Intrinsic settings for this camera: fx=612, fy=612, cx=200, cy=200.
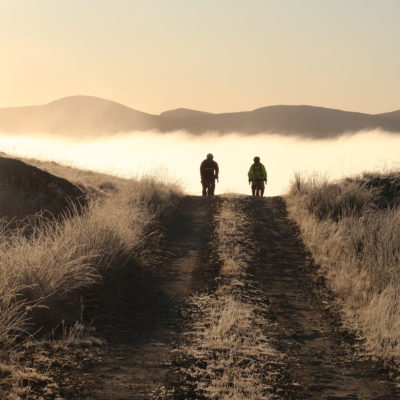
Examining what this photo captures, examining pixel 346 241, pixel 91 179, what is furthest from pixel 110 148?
pixel 346 241

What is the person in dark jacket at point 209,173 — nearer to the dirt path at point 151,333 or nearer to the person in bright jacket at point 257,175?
the person in bright jacket at point 257,175

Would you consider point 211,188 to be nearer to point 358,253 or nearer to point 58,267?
point 358,253

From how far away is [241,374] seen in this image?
682 cm

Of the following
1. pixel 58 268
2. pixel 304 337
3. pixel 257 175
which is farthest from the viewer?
pixel 257 175

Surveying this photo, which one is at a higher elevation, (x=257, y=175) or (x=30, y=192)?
(x=257, y=175)

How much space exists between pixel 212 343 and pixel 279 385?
133 cm

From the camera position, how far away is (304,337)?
8359 millimetres

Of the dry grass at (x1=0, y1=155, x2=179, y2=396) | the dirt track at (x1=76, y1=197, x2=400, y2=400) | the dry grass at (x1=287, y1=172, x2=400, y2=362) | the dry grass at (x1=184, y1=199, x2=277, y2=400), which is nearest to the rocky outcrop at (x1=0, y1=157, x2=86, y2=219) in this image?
the dry grass at (x1=0, y1=155, x2=179, y2=396)

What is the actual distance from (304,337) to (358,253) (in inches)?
176

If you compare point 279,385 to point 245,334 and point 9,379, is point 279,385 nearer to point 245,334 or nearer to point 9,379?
point 245,334

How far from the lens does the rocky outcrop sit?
15.5 m

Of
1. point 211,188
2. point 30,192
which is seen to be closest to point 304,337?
point 30,192

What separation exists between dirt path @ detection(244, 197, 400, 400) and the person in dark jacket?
1002 centimetres

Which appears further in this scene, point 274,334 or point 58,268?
point 58,268
